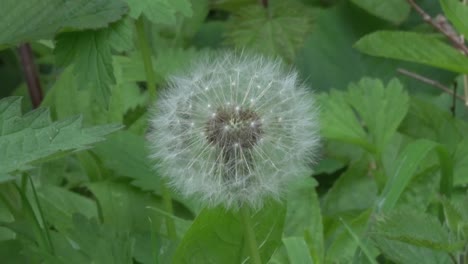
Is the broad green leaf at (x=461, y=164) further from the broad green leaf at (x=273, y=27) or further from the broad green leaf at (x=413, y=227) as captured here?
the broad green leaf at (x=273, y=27)

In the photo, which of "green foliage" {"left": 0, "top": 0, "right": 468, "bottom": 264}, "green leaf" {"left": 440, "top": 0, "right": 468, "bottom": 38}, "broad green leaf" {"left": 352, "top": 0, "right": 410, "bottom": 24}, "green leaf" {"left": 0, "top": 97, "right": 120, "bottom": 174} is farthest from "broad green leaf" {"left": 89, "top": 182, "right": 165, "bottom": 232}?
"broad green leaf" {"left": 352, "top": 0, "right": 410, "bottom": 24}

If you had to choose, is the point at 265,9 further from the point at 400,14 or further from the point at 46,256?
the point at 46,256

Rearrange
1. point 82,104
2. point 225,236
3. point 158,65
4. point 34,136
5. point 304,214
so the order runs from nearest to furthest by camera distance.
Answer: point 34,136 < point 225,236 < point 304,214 < point 82,104 < point 158,65

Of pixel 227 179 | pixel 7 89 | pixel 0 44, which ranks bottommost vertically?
pixel 7 89

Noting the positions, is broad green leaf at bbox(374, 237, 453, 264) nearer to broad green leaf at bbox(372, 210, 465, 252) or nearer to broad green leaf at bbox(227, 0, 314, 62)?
broad green leaf at bbox(372, 210, 465, 252)

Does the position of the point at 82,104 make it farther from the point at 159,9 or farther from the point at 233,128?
the point at 233,128

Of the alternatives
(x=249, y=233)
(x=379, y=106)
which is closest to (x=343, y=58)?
(x=379, y=106)

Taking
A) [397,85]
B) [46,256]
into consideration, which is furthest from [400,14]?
[46,256]
